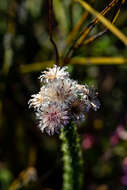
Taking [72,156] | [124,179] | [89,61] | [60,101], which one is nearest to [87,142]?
[124,179]

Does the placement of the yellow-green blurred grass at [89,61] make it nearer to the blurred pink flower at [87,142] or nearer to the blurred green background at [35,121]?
the blurred green background at [35,121]

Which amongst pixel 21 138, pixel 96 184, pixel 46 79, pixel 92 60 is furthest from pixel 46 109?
pixel 96 184

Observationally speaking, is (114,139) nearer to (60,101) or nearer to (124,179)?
(124,179)

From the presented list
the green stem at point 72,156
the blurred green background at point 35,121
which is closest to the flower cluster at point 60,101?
the green stem at point 72,156

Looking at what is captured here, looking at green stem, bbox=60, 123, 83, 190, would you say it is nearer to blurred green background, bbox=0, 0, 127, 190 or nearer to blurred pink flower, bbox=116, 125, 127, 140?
blurred green background, bbox=0, 0, 127, 190

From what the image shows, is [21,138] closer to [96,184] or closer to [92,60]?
[96,184]
